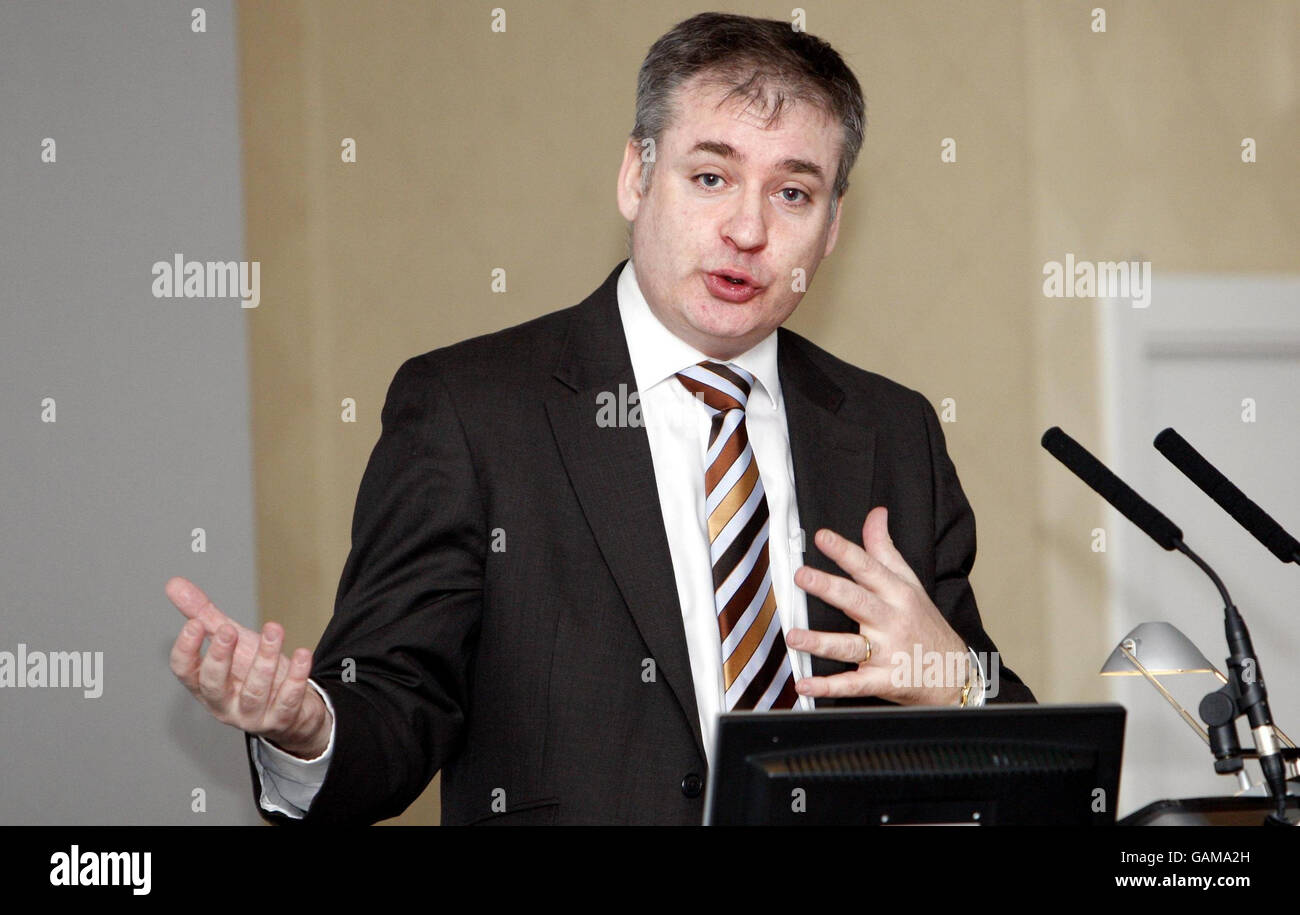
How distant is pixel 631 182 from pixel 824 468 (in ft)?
1.73

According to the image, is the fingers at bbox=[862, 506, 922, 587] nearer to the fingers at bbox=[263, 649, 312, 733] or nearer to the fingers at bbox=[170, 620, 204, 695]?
the fingers at bbox=[263, 649, 312, 733]

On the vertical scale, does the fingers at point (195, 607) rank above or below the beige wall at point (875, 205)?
below

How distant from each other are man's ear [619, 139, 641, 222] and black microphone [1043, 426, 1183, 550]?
771mm

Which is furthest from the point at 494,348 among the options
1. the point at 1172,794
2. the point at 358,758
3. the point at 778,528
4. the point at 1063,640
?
the point at 1172,794

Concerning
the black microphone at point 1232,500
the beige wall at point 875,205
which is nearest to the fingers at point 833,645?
the black microphone at point 1232,500

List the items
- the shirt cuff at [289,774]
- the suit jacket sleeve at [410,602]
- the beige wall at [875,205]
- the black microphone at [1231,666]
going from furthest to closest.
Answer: the beige wall at [875,205]
the suit jacket sleeve at [410,602]
the shirt cuff at [289,774]
the black microphone at [1231,666]

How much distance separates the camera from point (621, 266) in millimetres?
2123

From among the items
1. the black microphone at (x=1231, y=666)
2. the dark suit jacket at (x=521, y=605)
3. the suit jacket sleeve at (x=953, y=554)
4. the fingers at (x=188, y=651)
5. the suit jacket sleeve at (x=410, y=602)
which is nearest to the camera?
the fingers at (x=188, y=651)

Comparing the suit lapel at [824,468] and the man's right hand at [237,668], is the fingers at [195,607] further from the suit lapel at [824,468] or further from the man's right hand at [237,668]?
the suit lapel at [824,468]

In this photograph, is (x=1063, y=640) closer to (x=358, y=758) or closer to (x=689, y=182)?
(x=689, y=182)

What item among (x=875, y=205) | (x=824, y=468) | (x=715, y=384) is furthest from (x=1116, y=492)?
(x=875, y=205)

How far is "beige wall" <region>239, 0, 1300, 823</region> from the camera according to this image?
2736 mm

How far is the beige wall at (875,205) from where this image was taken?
8.98ft

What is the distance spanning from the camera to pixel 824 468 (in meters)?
2.01
